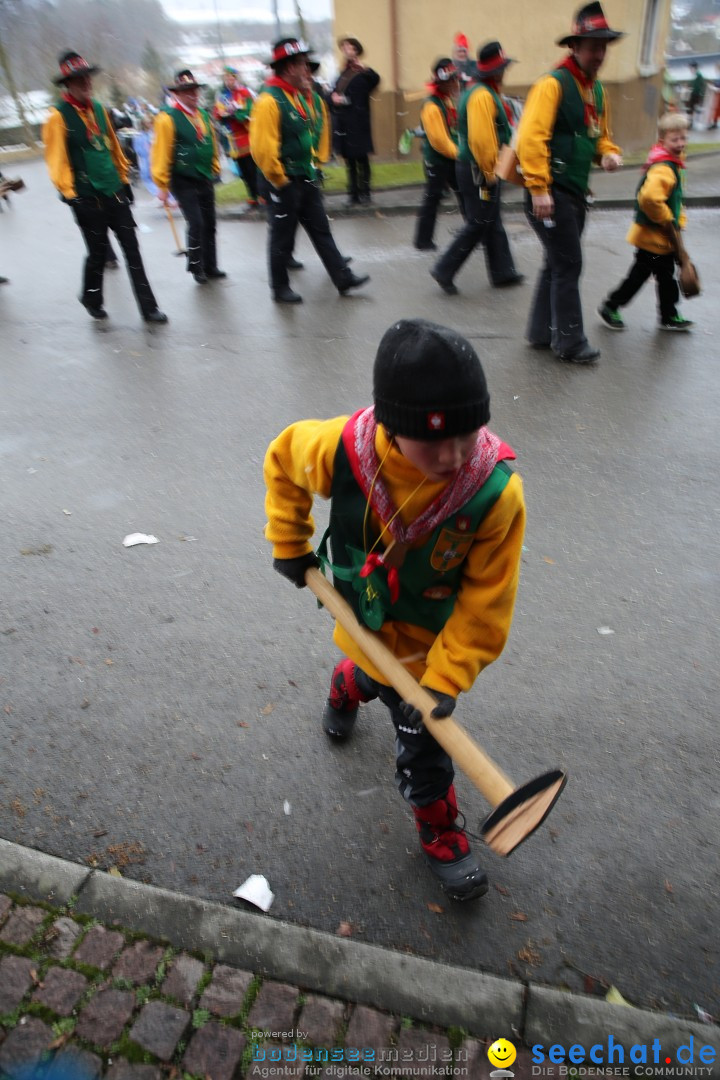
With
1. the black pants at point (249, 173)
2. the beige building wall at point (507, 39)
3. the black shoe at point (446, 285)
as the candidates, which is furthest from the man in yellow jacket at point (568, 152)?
the beige building wall at point (507, 39)

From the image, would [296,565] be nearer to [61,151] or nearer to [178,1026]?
[178,1026]

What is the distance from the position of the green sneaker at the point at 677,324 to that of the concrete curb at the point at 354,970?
17.7ft

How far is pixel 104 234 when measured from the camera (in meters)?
6.80

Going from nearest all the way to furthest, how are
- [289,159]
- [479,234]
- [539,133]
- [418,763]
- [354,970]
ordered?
[354,970] → [418,763] → [539,133] → [289,159] → [479,234]

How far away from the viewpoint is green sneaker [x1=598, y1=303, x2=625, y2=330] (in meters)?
6.28

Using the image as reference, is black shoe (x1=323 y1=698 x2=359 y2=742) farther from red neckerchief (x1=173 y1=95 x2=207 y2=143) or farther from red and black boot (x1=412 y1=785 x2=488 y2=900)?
red neckerchief (x1=173 y1=95 x2=207 y2=143)

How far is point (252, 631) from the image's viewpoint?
11.2 ft

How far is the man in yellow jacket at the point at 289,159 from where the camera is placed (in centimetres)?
659

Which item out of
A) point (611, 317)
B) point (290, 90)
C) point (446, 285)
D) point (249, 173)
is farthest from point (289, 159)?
point (249, 173)

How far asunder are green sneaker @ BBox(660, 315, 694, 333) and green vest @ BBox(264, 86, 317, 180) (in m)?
3.38

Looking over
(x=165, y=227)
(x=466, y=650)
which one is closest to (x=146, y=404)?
(x=466, y=650)

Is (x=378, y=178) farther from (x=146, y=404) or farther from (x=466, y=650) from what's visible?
(x=466, y=650)

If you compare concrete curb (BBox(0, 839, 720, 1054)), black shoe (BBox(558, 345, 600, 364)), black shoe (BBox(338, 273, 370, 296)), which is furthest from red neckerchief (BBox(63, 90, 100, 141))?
concrete curb (BBox(0, 839, 720, 1054))

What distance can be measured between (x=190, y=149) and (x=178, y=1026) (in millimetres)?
7631
